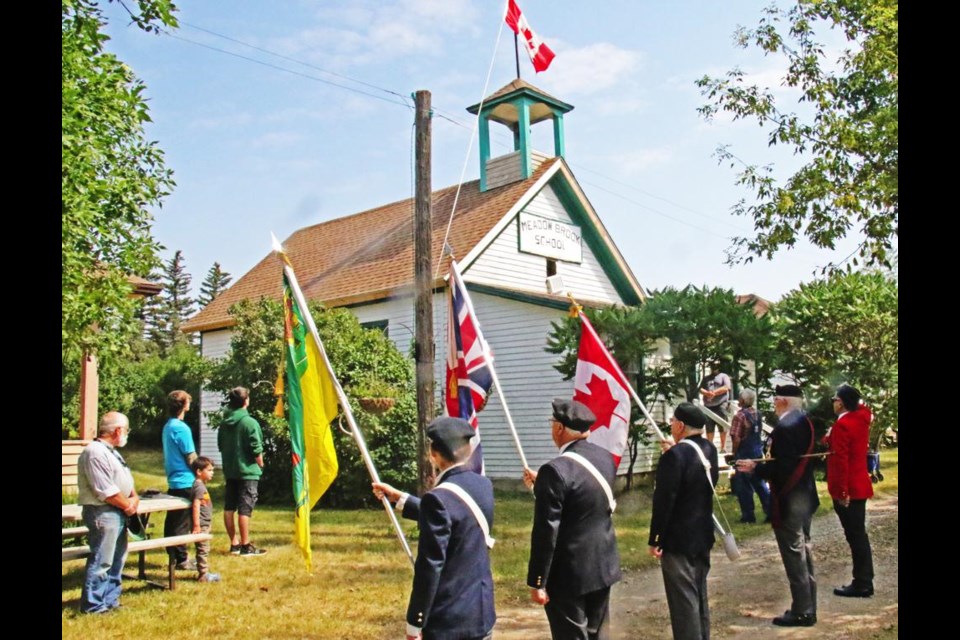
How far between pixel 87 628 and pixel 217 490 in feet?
35.0

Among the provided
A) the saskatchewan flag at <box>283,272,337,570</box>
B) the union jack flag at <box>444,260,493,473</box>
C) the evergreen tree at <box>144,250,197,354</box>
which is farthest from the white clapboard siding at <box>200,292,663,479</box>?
the evergreen tree at <box>144,250,197,354</box>

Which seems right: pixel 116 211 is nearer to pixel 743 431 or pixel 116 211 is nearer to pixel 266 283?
pixel 743 431

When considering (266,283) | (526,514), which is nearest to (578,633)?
(526,514)

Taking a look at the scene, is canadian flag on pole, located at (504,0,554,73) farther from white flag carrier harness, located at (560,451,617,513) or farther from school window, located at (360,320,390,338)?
white flag carrier harness, located at (560,451,617,513)

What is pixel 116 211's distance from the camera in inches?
397

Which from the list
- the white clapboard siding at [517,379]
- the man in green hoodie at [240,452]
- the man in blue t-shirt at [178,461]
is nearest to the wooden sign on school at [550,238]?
the white clapboard siding at [517,379]

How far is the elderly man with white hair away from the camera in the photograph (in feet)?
24.7

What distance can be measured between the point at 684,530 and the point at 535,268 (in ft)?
49.8

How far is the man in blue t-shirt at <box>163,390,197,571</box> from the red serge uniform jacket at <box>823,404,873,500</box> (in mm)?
6851


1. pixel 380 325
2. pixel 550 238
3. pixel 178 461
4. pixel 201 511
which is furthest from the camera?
pixel 550 238

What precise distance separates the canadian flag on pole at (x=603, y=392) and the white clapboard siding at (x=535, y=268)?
11523 millimetres

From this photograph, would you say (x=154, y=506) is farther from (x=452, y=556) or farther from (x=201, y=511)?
(x=452, y=556)

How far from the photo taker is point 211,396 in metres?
24.5

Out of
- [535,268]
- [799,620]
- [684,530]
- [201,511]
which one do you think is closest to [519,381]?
[535,268]
